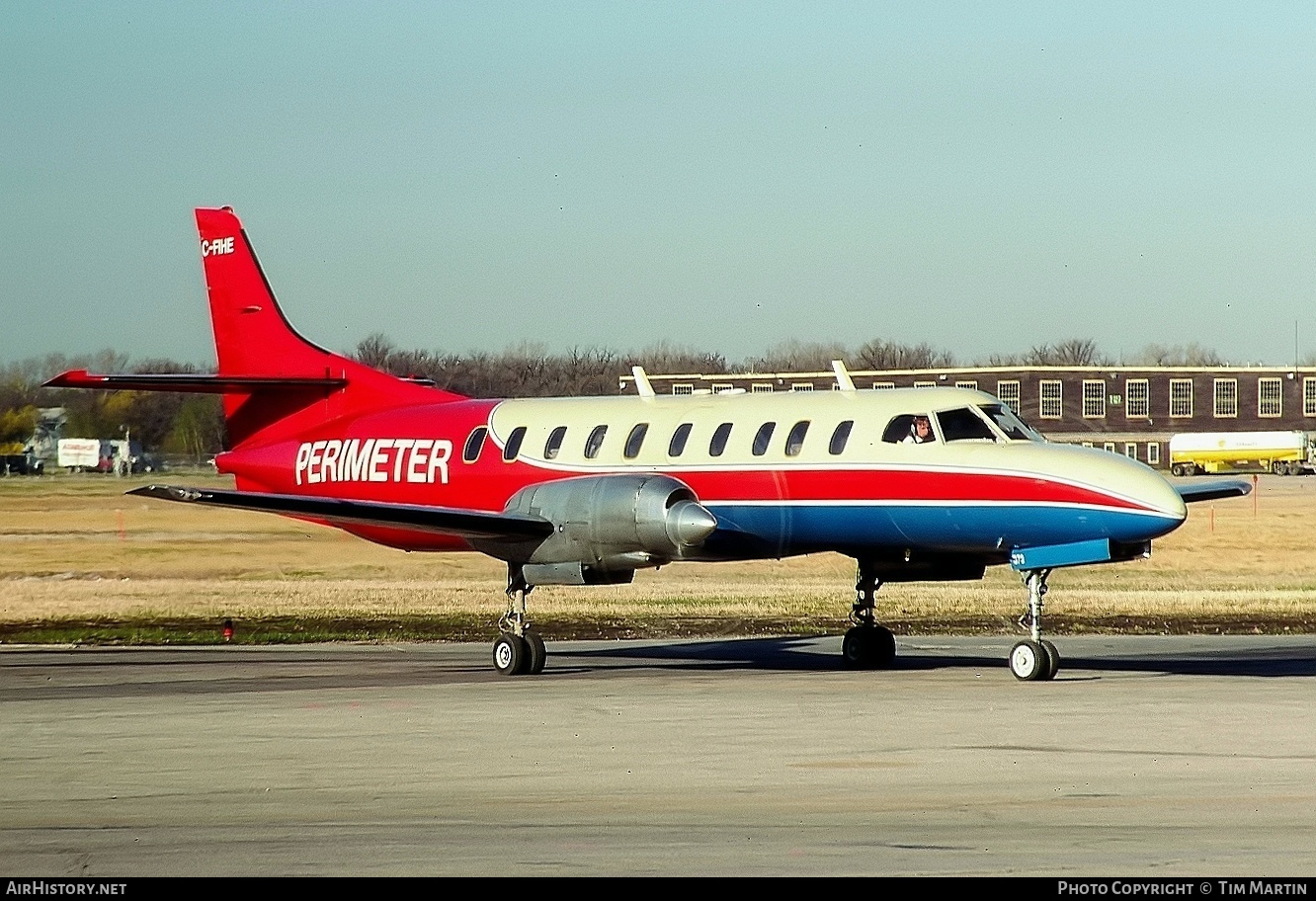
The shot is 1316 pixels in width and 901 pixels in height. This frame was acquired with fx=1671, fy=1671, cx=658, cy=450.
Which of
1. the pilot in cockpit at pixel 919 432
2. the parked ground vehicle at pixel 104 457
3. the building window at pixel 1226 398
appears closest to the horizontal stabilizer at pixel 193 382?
the pilot in cockpit at pixel 919 432

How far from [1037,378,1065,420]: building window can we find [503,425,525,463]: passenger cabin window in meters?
82.2

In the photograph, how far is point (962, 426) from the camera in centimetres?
1992

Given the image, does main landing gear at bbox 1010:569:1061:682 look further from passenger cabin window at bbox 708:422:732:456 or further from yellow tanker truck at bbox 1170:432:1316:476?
yellow tanker truck at bbox 1170:432:1316:476

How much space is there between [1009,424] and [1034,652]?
279 centimetres

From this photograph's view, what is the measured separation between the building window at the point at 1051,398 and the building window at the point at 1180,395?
10098mm

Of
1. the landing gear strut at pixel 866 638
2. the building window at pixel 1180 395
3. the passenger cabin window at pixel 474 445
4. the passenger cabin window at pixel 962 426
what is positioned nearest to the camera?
the passenger cabin window at pixel 962 426

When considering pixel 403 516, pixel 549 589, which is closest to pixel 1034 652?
pixel 403 516

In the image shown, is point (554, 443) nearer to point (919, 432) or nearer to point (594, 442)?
point (594, 442)

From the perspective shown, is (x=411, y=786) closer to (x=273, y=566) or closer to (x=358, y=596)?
(x=358, y=596)

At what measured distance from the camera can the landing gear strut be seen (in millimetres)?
22094

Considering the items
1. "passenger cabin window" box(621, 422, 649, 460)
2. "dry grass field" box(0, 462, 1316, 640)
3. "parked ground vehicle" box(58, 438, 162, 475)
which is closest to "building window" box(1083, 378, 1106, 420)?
"dry grass field" box(0, 462, 1316, 640)

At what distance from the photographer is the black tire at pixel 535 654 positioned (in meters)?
21.1

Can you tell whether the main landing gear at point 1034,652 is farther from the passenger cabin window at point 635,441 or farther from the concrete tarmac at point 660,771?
the passenger cabin window at point 635,441
